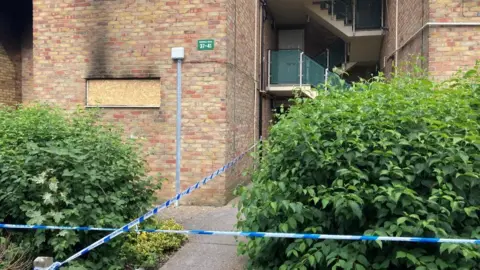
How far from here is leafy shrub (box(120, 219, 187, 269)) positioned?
15.2 ft

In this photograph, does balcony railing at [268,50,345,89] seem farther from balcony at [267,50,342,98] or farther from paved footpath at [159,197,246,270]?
paved footpath at [159,197,246,270]

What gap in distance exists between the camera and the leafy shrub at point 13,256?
151 inches

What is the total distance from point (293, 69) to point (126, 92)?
19.7 ft

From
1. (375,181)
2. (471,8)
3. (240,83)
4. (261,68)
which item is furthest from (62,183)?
(261,68)

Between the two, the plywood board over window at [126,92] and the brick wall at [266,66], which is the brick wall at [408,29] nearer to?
the brick wall at [266,66]

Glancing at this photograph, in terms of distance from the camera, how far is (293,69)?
41.0 feet

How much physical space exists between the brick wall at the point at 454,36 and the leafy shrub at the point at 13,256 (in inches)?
277

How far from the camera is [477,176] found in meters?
2.78

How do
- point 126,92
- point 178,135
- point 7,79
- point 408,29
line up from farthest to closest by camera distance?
1. point 7,79
2. point 408,29
3. point 126,92
4. point 178,135

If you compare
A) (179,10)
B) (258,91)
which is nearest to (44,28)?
(179,10)

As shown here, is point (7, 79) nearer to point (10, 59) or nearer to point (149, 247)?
→ point (10, 59)

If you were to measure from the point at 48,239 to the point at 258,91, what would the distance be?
846 cm

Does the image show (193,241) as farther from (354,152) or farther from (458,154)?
(458,154)

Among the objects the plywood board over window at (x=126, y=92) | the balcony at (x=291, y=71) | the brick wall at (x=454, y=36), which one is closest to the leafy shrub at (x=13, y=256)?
the plywood board over window at (x=126, y=92)
